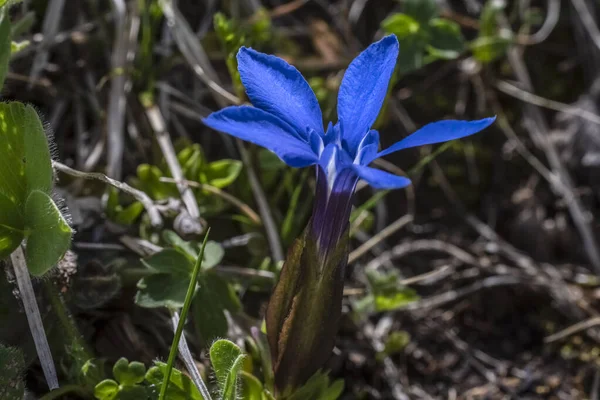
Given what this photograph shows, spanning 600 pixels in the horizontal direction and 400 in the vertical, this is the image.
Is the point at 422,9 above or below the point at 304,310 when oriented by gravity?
above

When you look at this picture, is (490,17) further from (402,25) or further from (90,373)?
(90,373)

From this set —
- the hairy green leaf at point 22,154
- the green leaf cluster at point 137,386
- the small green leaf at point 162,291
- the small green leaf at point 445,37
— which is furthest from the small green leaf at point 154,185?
the small green leaf at point 445,37

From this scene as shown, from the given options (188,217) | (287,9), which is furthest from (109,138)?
(287,9)

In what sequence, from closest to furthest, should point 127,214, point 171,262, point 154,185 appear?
point 171,262 < point 127,214 < point 154,185

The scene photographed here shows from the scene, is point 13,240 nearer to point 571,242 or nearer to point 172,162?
point 172,162

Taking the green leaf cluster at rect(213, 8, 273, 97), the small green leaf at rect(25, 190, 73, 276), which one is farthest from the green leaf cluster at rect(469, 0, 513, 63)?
the small green leaf at rect(25, 190, 73, 276)

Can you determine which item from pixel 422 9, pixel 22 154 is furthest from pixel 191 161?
pixel 422 9

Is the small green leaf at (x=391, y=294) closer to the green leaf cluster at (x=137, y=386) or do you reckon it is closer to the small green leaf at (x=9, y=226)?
the green leaf cluster at (x=137, y=386)
